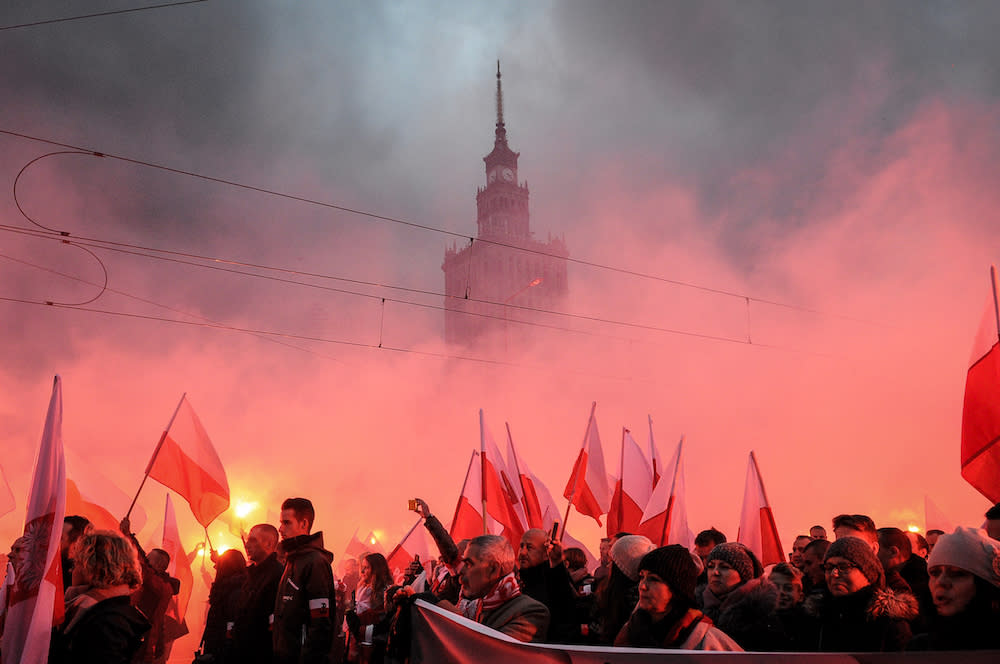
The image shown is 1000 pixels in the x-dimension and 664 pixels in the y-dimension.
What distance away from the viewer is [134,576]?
348 cm

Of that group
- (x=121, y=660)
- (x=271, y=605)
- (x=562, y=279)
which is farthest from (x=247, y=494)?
(x=562, y=279)

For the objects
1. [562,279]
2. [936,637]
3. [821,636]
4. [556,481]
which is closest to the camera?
[936,637]

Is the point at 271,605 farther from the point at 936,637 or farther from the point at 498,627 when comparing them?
the point at 936,637

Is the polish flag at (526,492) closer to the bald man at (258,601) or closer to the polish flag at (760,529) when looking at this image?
the polish flag at (760,529)

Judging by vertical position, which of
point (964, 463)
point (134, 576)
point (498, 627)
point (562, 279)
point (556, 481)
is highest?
point (562, 279)

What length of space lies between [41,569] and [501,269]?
62.5 metres

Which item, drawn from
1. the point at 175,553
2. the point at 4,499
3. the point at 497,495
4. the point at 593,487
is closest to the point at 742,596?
the point at 497,495

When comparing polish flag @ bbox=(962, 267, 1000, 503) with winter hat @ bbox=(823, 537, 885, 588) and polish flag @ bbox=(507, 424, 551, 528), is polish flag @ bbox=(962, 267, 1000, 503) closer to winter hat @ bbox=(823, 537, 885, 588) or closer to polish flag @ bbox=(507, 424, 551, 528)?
winter hat @ bbox=(823, 537, 885, 588)

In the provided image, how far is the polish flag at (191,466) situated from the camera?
311 inches

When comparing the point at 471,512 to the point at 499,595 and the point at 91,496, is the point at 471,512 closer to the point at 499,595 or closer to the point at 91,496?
the point at 91,496

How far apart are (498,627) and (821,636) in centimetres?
154

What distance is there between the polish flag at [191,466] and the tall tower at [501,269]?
1746 inches

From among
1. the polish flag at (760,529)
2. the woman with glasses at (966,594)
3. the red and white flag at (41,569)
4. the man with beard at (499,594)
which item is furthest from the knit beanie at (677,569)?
the polish flag at (760,529)

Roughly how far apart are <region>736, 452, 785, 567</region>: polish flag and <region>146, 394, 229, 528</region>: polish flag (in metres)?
4.98
